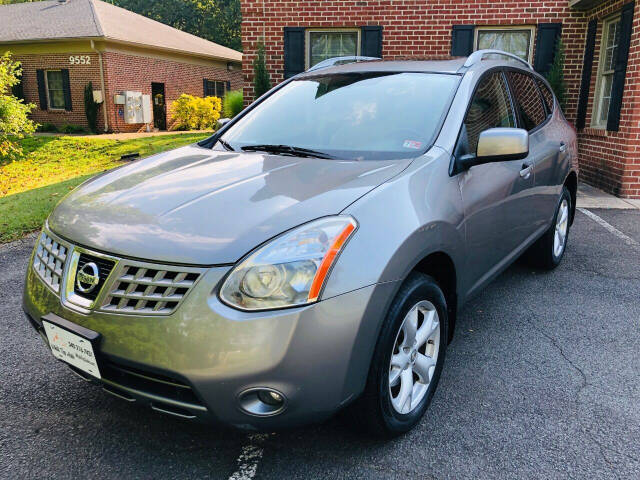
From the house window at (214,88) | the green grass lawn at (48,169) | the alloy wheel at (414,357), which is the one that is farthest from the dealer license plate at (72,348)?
the house window at (214,88)

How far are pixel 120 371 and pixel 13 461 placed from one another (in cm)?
72

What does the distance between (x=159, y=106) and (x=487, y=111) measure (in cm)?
2228

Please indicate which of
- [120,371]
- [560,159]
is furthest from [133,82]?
[120,371]

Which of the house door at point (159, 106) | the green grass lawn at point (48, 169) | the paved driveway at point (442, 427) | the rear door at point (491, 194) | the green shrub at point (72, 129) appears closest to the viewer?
the paved driveway at point (442, 427)

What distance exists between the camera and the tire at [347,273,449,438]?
220cm

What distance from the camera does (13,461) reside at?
2348 mm

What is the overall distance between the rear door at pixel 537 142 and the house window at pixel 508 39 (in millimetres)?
6615

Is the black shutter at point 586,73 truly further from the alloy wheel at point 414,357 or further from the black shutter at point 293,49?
the alloy wheel at point 414,357

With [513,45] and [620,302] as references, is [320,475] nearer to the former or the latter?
[620,302]

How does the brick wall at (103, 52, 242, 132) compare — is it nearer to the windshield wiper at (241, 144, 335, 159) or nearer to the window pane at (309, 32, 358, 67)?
the window pane at (309, 32, 358, 67)

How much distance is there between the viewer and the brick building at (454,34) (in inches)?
378

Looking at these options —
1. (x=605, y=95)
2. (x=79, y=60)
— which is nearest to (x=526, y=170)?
(x=605, y=95)

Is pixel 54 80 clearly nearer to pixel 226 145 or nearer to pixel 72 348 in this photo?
pixel 226 145

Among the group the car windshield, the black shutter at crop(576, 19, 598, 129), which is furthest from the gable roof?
the car windshield
